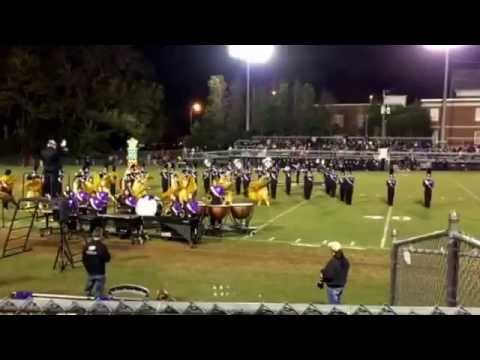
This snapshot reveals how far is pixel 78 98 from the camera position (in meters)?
31.8

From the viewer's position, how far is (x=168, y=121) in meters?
33.0

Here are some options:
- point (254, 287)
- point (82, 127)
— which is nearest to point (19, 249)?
point (254, 287)

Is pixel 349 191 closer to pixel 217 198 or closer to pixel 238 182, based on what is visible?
pixel 238 182

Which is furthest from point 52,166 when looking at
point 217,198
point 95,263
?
point 95,263

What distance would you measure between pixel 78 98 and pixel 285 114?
1320 centimetres

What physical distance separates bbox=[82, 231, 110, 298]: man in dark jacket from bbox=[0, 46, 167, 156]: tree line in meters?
21.9

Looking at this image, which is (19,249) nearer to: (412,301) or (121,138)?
(412,301)

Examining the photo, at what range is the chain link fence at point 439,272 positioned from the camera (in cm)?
469

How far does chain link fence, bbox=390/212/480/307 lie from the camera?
469 centimetres

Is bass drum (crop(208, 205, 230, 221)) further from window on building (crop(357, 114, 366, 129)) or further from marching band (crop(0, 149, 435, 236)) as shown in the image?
window on building (crop(357, 114, 366, 129))

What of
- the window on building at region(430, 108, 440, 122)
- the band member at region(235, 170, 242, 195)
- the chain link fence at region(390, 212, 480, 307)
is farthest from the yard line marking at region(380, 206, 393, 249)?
the window on building at region(430, 108, 440, 122)
